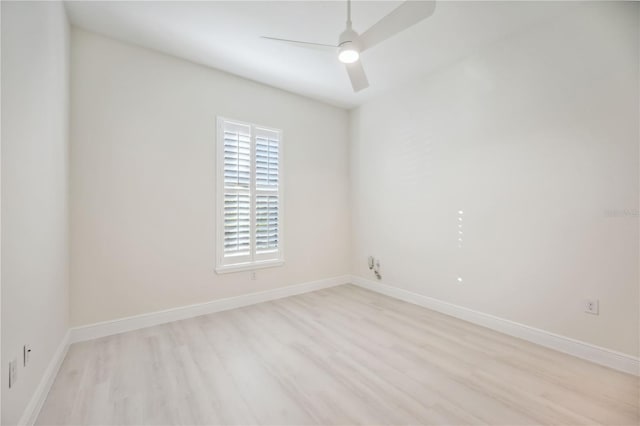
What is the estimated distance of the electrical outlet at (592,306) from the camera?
87.2 inches

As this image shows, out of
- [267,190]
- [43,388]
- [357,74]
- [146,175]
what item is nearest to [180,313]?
[43,388]

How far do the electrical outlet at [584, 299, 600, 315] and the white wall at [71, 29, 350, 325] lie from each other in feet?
10.1

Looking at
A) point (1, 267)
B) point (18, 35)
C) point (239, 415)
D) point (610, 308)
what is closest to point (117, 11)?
point (18, 35)

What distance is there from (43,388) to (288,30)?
10.5 feet

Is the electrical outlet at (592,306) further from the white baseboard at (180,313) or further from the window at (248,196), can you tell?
the window at (248,196)

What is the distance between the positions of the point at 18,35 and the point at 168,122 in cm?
157

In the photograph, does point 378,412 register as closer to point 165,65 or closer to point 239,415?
point 239,415

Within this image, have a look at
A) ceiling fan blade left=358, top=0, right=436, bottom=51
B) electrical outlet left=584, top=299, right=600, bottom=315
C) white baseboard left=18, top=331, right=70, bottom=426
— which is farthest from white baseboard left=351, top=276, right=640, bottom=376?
white baseboard left=18, top=331, right=70, bottom=426

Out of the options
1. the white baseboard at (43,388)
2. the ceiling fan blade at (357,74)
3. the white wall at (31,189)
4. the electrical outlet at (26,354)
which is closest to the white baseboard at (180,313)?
the white baseboard at (43,388)

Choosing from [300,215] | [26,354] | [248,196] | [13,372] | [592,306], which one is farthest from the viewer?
[300,215]

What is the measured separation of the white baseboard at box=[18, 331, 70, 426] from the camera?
152cm

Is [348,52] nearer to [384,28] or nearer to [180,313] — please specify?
[384,28]

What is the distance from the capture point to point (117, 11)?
7.73 feet

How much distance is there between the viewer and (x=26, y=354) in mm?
1516
